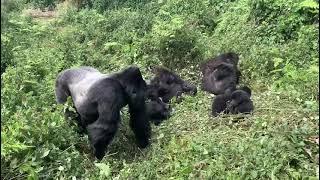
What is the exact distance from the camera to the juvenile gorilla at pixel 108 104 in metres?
4.67

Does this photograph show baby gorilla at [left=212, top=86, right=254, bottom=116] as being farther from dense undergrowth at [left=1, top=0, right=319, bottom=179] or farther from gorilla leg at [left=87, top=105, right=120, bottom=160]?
gorilla leg at [left=87, top=105, right=120, bottom=160]

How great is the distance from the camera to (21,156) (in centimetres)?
448

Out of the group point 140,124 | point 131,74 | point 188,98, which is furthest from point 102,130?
point 188,98

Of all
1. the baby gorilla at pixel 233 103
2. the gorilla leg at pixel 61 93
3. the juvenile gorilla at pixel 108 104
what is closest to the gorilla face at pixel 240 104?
the baby gorilla at pixel 233 103

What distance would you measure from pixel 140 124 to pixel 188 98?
1171mm

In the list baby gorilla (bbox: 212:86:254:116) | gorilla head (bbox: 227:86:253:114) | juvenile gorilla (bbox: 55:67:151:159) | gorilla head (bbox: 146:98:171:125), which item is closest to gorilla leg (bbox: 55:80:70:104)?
juvenile gorilla (bbox: 55:67:151:159)

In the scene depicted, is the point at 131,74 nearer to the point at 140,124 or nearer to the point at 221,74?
the point at 140,124

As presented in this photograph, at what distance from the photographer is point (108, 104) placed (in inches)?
183

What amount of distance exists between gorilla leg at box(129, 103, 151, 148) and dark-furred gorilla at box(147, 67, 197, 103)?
1.05 metres

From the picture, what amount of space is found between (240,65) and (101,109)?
2.57m

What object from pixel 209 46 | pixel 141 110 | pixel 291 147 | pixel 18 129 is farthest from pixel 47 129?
pixel 209 46

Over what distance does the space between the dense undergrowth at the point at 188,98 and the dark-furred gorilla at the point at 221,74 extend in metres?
0.17

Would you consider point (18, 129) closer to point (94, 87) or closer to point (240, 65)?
point (94, 87)

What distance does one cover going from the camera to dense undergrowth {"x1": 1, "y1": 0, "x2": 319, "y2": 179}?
420cm
